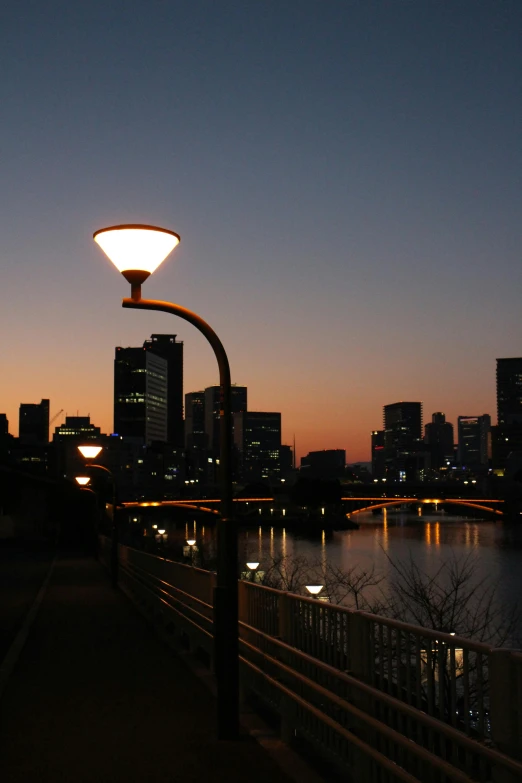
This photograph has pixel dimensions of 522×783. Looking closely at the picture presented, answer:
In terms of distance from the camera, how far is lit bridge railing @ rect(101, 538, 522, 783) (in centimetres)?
452

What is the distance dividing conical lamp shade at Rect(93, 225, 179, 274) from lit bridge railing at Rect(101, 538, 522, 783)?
3.39 meters

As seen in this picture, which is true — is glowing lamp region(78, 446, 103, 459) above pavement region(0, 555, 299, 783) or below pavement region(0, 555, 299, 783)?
above

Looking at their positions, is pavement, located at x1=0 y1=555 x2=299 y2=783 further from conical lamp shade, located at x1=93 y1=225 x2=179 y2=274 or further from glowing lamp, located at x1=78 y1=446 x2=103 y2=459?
glowing lamp, located at x1=78 y1=446 x2=103 y2=459

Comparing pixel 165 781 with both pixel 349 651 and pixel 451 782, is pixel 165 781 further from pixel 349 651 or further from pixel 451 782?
pixel 451 782

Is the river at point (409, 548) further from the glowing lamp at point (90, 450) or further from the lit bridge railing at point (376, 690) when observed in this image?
the lit bridge railing at point (376, 690)

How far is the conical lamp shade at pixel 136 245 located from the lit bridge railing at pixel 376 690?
339 cm

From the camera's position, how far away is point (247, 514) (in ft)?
492

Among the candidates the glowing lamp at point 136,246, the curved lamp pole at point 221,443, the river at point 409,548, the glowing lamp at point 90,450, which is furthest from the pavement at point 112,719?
the river at point 409,548

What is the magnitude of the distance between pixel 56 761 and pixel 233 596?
7.27ft

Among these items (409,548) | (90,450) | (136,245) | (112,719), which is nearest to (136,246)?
(136,245)

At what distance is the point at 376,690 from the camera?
5.89 metres

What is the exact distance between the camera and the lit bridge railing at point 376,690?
4516 millimetres

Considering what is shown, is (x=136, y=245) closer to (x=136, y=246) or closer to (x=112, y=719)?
(x=136, y=246)

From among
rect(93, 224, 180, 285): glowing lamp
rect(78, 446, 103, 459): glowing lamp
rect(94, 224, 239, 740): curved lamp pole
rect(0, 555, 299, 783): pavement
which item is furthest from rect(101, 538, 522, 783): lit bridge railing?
rect(78, 446, 103, 459): glowing lamp
